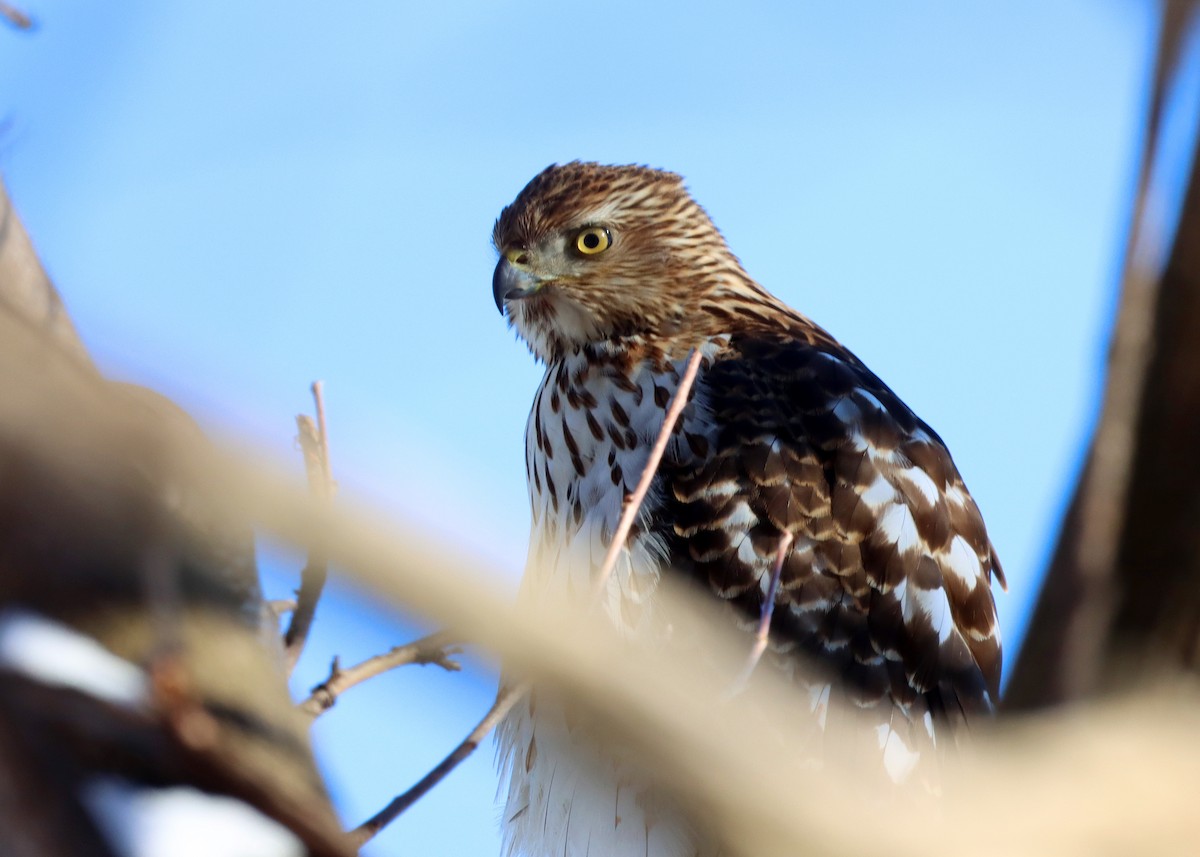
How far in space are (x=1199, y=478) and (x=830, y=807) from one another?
0.43m

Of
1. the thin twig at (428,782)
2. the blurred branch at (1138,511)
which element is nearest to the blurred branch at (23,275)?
the thin twig at (428,782)

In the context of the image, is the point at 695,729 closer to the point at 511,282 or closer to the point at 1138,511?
the point at 1138,511

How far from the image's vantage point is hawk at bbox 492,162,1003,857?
3715mm

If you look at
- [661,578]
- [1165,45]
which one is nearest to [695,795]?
[1165,45]

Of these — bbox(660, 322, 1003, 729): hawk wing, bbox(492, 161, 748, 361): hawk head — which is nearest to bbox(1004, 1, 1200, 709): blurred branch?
bbox(660, 322, 1003, 729): hawk wing

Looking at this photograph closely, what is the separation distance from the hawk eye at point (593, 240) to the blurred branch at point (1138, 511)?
3.65 m

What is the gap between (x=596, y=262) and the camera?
185 inches

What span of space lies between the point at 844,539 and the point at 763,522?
229 mm

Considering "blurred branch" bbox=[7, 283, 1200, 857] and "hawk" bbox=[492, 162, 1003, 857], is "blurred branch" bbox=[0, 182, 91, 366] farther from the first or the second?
"hawk" bbox=[492, 162, 1003, 857]

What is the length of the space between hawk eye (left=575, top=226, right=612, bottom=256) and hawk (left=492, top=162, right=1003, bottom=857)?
247 millimetres

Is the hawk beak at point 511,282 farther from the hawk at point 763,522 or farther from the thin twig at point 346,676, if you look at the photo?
the thin twig at point 346,676

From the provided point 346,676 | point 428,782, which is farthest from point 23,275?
point 428,782

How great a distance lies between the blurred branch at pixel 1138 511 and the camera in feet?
3.58

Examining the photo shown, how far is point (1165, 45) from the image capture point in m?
0.97
